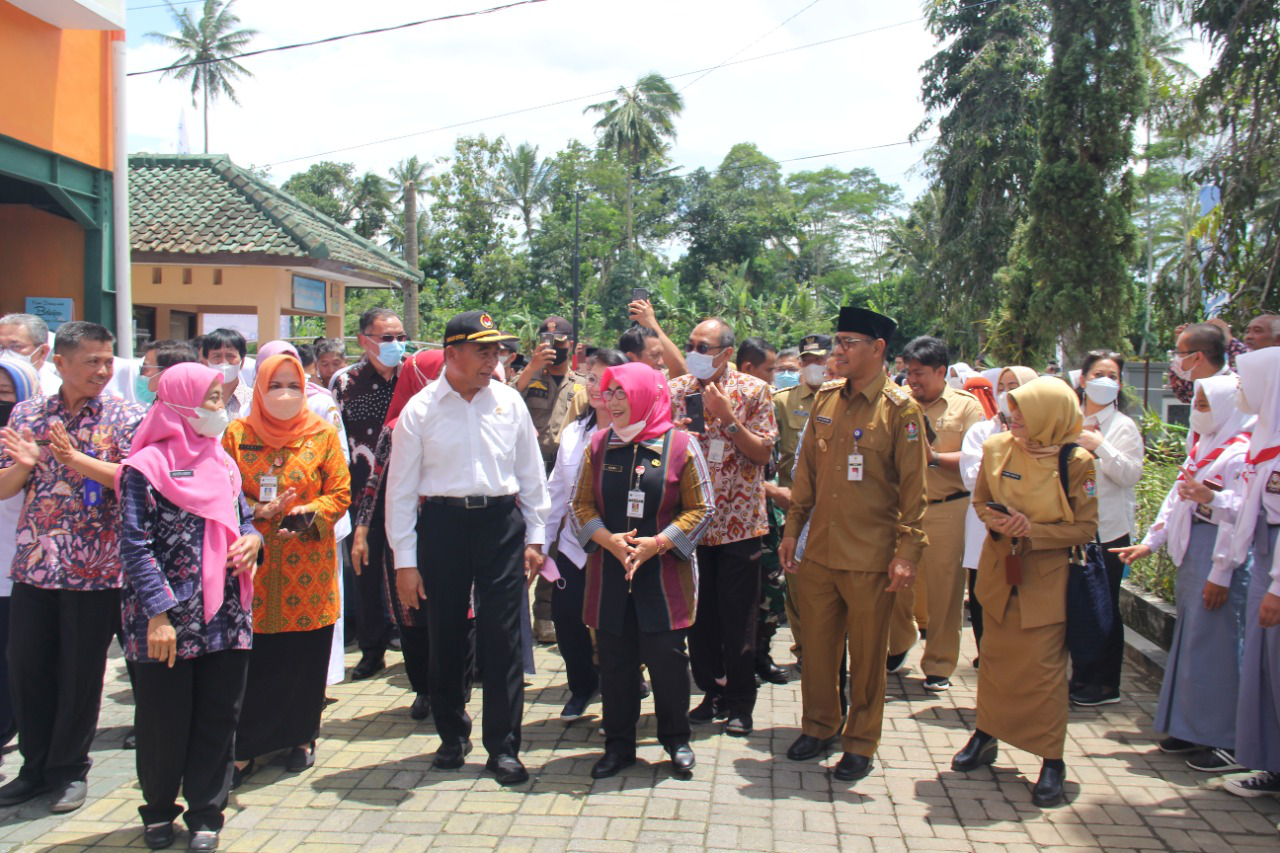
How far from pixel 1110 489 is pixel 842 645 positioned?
2.10 m

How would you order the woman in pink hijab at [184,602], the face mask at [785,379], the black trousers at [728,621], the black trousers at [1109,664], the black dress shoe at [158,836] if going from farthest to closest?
the face mask at [785,379], the black trousers at [1109,664], the black trousers at [728,621], the black dress shoe at [158,836], the woman in pink hijab at [184,602]

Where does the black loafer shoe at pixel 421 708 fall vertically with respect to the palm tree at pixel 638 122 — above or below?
below

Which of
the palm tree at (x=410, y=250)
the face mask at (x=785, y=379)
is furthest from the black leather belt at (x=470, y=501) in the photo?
the palm tree at (x=410, y=250)

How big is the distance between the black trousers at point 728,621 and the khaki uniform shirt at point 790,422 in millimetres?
1416

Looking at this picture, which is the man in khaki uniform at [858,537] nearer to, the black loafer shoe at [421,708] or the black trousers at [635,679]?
the black trousers at [635,679]

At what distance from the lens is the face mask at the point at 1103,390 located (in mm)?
5438

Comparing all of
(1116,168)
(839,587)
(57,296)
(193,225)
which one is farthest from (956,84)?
(839,587)

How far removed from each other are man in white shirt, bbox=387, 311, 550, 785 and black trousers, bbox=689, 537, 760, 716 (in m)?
1.12

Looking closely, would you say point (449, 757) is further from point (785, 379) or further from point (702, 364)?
point (785, 379)

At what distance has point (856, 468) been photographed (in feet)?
14.9

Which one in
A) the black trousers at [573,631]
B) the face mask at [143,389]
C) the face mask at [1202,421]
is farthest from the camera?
the face mask at [143,389]

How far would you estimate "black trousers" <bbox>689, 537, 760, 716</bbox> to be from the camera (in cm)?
507

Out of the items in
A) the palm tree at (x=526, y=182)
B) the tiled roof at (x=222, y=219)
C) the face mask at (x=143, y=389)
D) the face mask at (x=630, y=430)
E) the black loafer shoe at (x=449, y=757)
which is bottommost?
the black loafer shoe at (x=449, y=757)

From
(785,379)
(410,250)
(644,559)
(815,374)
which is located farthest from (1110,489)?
(410,250)
